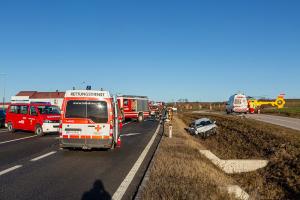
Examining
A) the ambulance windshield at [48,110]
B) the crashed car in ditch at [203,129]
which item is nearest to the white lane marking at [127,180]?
the ambulance windshield at [48,110]

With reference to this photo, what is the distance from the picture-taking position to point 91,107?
47.8 ft

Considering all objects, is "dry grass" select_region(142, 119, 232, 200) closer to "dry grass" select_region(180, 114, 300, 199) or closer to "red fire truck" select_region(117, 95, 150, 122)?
"dry grass" select_region(180, 114, 300, 199)

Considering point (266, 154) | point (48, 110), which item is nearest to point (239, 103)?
point (266, 154)

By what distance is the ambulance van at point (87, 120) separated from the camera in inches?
565

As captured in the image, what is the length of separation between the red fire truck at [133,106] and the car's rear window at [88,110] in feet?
84.5

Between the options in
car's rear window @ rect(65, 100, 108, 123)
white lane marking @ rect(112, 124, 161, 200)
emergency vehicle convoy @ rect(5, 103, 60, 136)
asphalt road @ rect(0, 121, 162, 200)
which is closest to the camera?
white lane marking @ rect(112, 124, 161, 200)

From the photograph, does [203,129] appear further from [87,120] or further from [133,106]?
[87,120]

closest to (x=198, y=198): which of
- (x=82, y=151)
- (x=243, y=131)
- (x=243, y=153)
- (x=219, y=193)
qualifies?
(x=219, y=193)

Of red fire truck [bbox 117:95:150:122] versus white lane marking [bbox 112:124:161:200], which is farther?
red fire truck [bbox 117:95:150:122]

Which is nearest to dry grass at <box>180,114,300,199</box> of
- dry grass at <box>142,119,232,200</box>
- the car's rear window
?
dry grass at <box>142,119,232,200</box>

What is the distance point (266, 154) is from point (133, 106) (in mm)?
22079

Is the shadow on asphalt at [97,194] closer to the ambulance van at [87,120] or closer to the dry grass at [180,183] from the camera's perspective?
the dry grass at [180,183]

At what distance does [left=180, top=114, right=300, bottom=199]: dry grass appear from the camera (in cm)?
1402

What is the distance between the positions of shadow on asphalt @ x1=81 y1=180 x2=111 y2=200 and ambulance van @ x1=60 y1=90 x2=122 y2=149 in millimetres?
5555
